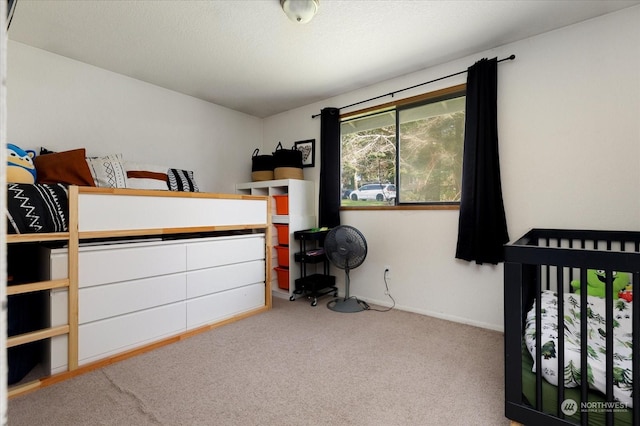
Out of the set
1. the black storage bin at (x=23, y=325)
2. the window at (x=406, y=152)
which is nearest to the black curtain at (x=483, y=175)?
the window at (x=406, y=152)

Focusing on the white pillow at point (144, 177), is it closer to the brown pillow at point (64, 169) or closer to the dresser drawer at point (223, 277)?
the brown pillow at point (64, 169)

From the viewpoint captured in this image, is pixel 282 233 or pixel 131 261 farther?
pixel 282 233

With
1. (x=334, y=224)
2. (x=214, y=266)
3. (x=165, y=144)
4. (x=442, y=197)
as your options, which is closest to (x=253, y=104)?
(x=165, y=144)

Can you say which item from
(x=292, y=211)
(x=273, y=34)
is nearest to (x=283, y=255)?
(x=292, y=211)

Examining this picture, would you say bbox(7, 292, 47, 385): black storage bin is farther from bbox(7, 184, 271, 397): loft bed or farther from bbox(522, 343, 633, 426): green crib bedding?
bbox(522, 343, 633, 426): green crib bedding

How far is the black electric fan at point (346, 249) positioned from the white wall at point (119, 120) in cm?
166

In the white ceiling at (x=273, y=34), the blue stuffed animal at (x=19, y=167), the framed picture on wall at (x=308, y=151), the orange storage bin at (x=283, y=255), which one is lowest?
the orange storage bin at (x=283, y=255)

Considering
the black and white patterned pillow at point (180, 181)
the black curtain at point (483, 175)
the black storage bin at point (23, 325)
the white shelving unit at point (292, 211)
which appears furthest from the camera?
the white shelving unit at point (292, 211)

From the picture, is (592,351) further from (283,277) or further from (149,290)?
(283,277)

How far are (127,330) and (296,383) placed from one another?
1239 millimetres

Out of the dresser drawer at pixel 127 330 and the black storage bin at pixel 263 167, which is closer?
the dresser drawer at pixel 127 330

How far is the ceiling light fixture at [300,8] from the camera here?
1829mm

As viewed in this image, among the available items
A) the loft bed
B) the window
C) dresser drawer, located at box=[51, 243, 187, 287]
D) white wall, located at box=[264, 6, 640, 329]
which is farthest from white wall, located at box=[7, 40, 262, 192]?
white wall, located at box=[264, 6, 640, 329]

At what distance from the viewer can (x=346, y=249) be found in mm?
2822
